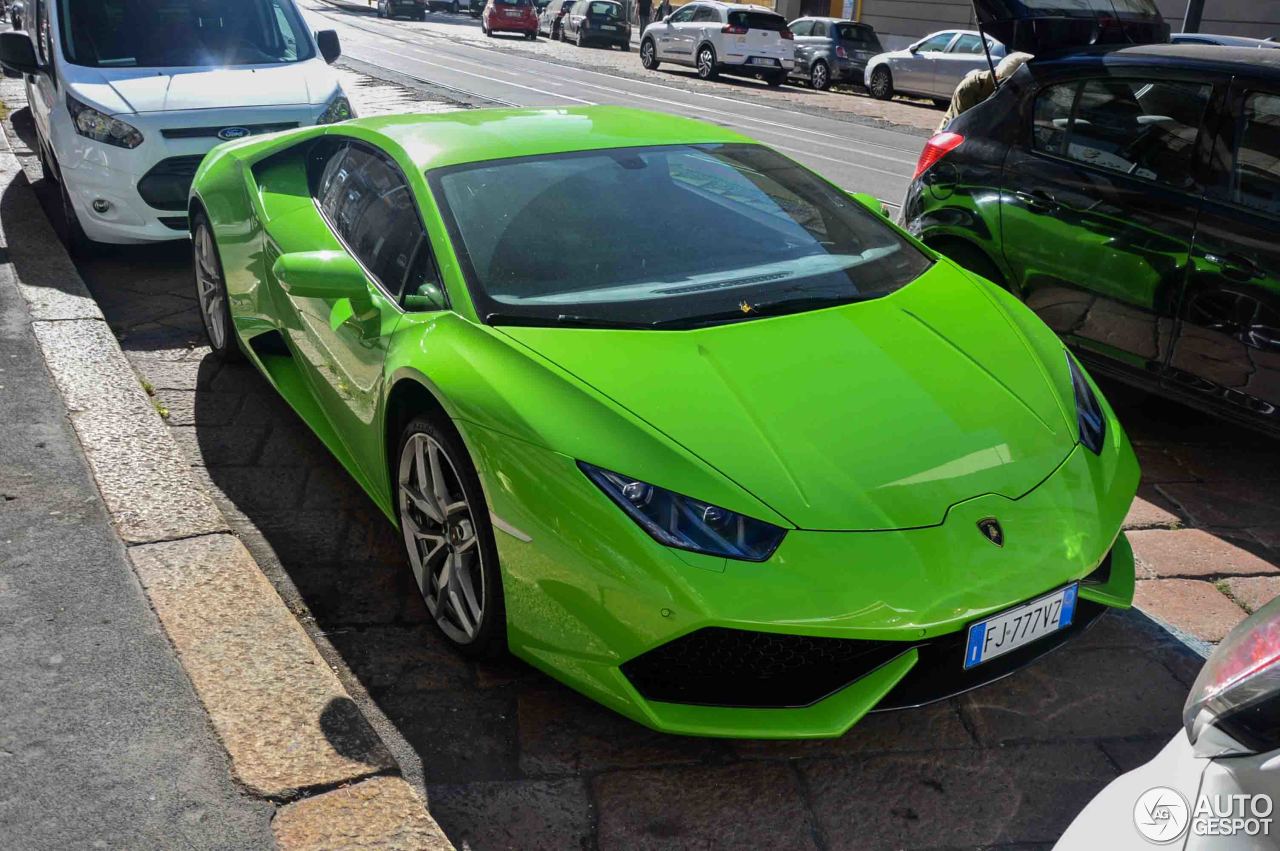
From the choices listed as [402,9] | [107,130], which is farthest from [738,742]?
[402,9]

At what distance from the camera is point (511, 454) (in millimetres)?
2762

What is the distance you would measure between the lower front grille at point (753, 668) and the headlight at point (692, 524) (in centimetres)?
18

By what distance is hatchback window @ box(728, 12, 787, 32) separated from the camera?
982 inches

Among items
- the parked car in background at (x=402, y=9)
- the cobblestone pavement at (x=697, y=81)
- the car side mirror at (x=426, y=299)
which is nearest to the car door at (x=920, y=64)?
Result: the cobblestone pavement at (x=697, y=81)

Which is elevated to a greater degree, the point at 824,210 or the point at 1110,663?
the point at 824,210

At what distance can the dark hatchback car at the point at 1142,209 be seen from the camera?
408 centimetres

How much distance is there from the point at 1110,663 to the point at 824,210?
1.61m

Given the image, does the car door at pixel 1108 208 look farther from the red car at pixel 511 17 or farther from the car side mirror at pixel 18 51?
the red car at pixel 511 17

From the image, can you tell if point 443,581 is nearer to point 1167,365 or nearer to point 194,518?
point 194,518

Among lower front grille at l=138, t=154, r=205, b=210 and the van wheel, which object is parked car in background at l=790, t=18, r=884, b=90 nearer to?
the van wheel

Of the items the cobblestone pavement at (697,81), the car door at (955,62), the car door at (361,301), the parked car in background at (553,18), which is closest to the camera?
the car door at (361,301)

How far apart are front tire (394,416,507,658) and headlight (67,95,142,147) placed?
4062mm

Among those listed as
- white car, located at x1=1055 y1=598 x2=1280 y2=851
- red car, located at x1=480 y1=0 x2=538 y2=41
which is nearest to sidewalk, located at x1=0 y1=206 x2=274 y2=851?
white car, located at x1=1055 y1=598 x2=1280 y2=851

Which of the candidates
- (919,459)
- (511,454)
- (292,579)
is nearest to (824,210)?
(919,459)
